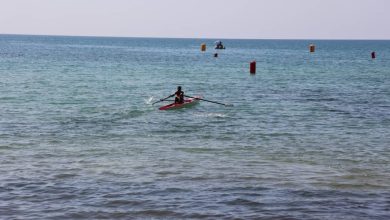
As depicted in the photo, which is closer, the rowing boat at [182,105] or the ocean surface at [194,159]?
the ocean surface at [194,159]

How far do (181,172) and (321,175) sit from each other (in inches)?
168

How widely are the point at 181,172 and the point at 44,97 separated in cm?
2621

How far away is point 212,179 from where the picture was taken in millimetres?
17844

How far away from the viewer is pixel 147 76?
226 feet

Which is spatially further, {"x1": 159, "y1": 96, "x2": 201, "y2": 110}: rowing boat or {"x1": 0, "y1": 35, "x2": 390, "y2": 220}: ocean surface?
{"x1": 159, "y1": 96, "x2": 201, "y2": 110}: rowing boat

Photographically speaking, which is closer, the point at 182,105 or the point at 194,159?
the point at 194,159

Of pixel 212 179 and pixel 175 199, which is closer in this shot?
pixel 175 199

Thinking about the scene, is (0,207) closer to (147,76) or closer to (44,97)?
(44,97)

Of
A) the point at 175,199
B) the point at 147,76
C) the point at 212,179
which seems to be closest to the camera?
the point at 175,199

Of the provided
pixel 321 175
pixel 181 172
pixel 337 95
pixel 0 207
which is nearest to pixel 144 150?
pixel 181 172

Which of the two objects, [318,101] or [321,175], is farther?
[318,101]

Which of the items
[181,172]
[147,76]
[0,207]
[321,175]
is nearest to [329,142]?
[321,175]

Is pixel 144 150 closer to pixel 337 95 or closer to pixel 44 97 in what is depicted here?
pixel 44 97

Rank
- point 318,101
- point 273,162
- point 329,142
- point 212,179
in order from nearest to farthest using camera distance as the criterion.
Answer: point 212,179
point 273,162
point 329,142
point 318,101
